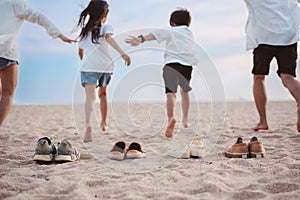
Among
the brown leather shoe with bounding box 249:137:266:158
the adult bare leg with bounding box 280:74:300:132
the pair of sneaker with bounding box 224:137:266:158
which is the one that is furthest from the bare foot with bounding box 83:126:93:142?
the adult bare leg with bounding box 280:74:300:132

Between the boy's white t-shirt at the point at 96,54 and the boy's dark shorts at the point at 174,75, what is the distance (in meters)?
0.74

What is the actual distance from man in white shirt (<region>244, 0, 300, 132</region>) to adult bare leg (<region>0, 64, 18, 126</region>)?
279 cm

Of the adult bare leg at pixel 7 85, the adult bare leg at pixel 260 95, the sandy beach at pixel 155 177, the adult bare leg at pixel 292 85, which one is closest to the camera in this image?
the sandy beach at pixel 155 177

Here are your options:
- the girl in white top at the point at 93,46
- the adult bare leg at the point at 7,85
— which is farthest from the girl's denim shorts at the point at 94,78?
the adult bare leg at the point at 7,85

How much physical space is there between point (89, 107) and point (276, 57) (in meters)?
2.28

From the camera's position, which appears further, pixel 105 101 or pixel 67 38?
Result: pixel 105 101

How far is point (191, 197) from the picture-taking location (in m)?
1.89

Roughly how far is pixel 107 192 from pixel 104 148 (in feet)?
5.01

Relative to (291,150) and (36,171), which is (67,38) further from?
(291,150)

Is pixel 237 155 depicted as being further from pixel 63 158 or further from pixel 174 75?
pixel 174 75

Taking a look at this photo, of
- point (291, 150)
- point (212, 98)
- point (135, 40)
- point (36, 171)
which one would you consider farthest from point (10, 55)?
point (291, 150)

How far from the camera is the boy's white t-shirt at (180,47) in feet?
14.8

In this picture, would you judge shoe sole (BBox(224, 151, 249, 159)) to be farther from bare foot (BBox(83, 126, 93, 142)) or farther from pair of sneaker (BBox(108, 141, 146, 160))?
bare foot (BBox(83, 126, 93, 142))

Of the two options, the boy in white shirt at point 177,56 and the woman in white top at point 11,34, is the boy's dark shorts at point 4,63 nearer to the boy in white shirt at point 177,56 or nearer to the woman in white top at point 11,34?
the woman in white top at point 11,34
